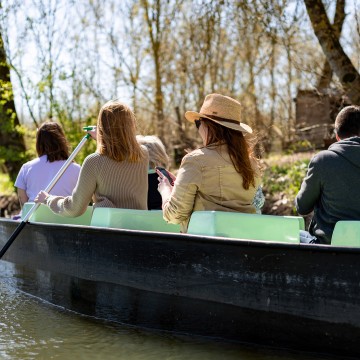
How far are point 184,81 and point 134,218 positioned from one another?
1156 centimetres

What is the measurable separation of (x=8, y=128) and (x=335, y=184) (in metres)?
9.81

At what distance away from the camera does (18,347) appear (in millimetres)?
4629

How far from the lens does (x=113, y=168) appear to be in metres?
5.35

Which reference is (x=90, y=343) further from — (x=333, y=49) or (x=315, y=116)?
(x=315, y=116)

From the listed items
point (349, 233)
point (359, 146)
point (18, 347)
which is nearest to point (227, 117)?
point (359, 146)

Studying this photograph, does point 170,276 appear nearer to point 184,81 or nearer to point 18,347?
point 18,347

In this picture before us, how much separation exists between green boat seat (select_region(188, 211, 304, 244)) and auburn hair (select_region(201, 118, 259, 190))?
330 millimetres

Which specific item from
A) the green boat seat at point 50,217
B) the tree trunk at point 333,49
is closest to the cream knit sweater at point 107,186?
the green boat seat at point 50,217

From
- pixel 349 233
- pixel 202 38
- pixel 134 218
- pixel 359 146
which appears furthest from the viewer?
pixel 202 38

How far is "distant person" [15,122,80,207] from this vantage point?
6715 mm

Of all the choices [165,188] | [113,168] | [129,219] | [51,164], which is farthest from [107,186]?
[51,164]

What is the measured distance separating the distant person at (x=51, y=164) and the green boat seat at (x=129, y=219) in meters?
1.47

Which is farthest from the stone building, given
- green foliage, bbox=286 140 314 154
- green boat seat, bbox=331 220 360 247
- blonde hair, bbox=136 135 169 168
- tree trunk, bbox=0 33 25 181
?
green boat seat, bbox=331 220 360 247

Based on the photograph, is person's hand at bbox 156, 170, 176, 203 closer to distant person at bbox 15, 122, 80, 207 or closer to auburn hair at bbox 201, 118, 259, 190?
auburn hair at bbox 201, 118, 259, 190
